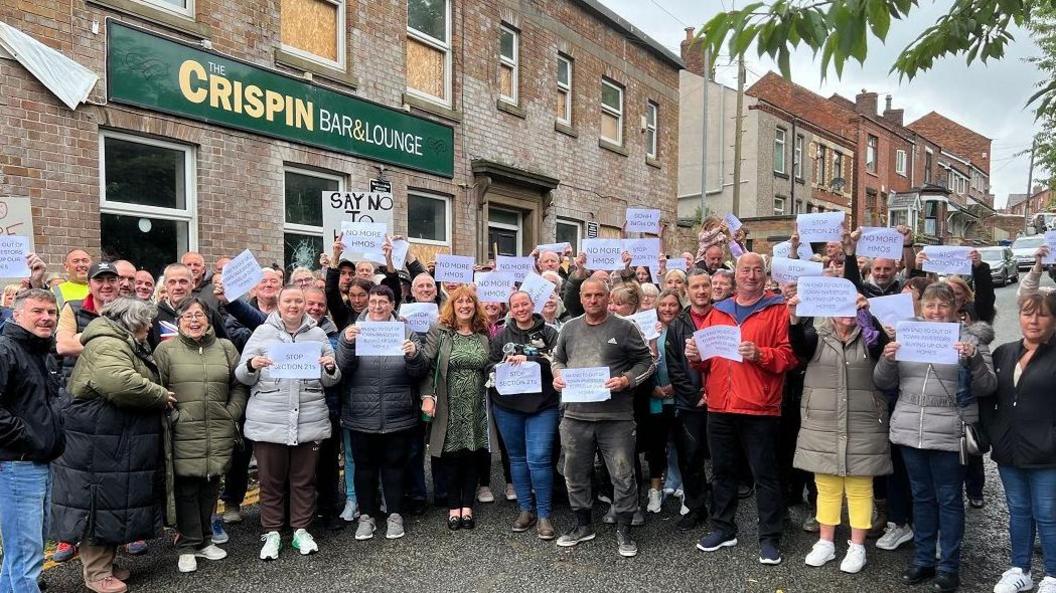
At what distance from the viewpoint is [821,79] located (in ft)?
7.72

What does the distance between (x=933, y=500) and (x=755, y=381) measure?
3.97 feet

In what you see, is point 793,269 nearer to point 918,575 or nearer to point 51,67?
point 918,575

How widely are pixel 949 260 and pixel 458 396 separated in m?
3.79

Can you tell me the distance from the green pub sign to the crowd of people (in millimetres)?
2898

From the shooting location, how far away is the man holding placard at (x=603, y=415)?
4930 mm

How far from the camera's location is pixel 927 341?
4035 mm

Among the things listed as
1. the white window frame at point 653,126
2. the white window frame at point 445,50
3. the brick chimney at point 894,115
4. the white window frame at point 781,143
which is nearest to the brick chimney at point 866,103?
the brick chimney at point 894,115

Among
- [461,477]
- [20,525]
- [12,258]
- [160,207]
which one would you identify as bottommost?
[461,477]

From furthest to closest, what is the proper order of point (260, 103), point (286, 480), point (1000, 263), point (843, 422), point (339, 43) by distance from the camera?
point (1000, 263)
point (339, 43)
point (260, 103)
point (286, 480)
point (843, 422)

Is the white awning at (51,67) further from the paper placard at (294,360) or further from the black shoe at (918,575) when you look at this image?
the black shoe at (918,575)

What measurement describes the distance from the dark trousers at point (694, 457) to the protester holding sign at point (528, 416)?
0.97m

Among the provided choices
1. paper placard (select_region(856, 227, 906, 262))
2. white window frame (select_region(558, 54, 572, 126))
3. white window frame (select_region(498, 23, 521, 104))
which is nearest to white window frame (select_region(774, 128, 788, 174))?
white window frame (select_region(558, 54, 572, 126))

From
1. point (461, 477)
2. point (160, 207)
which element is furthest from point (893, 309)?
point (160, 207)

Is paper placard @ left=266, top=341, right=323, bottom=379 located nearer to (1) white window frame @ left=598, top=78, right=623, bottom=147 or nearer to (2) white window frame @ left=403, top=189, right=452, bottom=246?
(2) white window frame @ left=403, top=189, right=452, bottom=246
